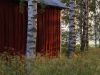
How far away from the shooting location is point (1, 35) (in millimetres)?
17531

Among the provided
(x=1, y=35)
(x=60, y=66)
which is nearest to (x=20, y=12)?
(x=1, y=35)

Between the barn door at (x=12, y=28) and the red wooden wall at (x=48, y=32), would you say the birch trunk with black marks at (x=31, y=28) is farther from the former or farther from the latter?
the red wooden wall at (x=48, y=32)

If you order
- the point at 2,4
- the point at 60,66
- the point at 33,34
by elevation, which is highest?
the point at 2,4

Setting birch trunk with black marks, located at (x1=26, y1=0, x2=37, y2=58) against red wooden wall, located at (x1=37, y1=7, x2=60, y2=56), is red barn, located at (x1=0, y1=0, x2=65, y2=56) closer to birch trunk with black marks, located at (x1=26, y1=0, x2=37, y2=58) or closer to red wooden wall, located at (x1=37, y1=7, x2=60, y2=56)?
red wooden wall, located at (x1=37, y1=7, x2=60, y2=56)

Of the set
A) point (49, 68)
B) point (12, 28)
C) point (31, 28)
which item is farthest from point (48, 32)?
point (49, 68)

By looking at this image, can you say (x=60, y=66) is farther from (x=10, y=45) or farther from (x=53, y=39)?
(x=53, y=39)

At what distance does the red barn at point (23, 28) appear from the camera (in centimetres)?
1773

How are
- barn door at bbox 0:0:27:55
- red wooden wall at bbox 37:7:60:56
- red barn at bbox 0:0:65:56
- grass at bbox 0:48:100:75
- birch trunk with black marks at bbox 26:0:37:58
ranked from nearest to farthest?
grass at bbox 0:48:100:75
birch trunk with black marks at bbox 26:0:37:58
barn door at bbox 0:0:27:55
red barn at bbox 0:0:65:56
red wooden wall at bbox 37:7:60:56

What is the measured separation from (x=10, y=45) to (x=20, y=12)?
5.98 feet

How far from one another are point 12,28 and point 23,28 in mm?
889

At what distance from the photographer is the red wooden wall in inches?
801

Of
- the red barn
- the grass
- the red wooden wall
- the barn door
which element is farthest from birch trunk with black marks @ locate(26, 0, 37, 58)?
the red wooden wall

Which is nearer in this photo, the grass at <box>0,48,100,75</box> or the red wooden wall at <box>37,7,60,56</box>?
the grass at <box>0,48,100,75</box>

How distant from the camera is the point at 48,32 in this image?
2105cm
